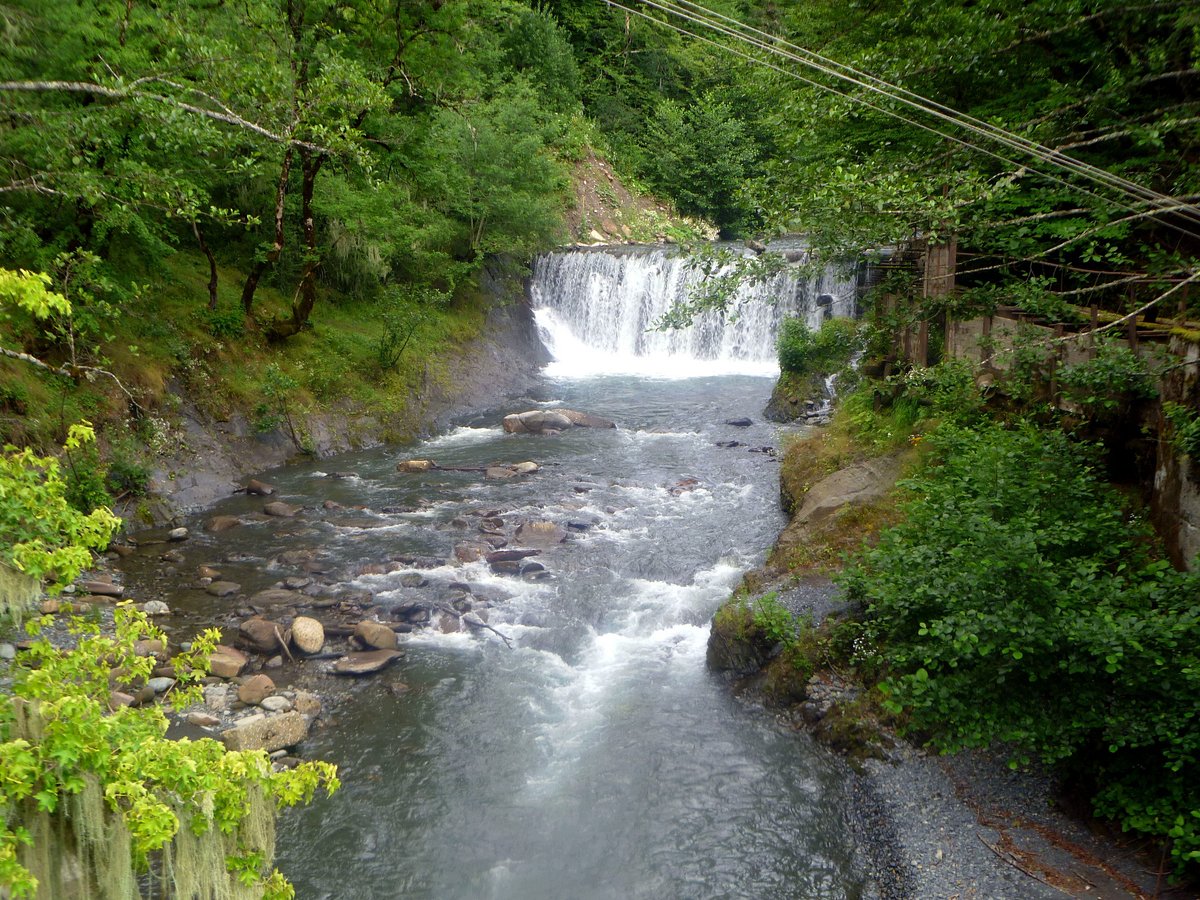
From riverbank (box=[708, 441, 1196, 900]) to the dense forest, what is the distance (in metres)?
0.37

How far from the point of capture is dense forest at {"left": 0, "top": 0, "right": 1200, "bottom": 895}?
6.32 m

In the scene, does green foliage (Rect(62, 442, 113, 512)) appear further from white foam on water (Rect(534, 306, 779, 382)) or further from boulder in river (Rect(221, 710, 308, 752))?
white foam on water (Rect(534, 306, 779, 382))

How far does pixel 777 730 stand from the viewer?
8805 millimetres

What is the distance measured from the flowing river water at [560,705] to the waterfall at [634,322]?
8095 mm

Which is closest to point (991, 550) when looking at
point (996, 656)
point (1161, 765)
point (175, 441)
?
point (996, 656)

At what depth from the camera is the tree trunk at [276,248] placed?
16.0m

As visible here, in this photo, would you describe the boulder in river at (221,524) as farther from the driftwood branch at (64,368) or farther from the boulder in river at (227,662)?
the boulder in river at (227,662)

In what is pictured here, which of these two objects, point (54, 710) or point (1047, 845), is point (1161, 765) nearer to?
point (1047, 845)

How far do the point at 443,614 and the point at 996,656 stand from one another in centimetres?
703

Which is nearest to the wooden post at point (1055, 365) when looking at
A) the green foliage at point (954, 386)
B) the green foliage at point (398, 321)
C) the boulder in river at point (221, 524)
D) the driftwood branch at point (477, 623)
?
the green foliage at point (954, 386)

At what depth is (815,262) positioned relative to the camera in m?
9.49

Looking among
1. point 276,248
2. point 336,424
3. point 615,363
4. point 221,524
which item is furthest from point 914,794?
point 615,363

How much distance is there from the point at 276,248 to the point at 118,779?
47.0 ft

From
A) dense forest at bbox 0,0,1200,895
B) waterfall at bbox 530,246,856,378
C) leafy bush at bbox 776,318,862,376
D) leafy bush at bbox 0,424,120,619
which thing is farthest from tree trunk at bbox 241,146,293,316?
leafy bush at bbox 0,424,120,619
